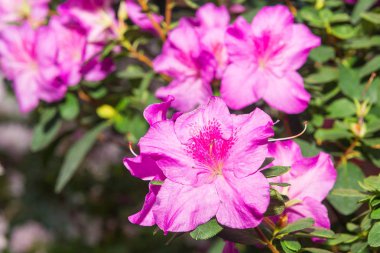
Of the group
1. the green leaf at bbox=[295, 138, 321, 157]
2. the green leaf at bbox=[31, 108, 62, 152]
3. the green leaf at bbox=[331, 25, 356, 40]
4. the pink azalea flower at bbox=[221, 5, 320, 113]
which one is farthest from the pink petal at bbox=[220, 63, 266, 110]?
the green leaf at bbox=[31, 108, 62, 152]

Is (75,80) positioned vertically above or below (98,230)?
above

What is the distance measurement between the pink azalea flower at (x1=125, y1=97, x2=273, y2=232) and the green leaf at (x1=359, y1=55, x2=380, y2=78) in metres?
0.42

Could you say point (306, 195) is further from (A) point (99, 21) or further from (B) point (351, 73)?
(A) point (99, 21)

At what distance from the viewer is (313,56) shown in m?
1.18

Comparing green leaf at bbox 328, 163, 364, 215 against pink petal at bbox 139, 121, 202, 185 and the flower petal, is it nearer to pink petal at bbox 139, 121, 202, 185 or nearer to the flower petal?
the flower petal

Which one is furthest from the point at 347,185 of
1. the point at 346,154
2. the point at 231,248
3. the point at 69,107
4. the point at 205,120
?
the point at 69,107

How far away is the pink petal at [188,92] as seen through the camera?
1.12 metres

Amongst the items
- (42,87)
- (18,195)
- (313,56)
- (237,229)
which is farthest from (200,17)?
(18,195)

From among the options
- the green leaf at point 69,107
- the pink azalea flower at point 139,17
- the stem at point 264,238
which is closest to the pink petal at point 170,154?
the stem at point 264,238

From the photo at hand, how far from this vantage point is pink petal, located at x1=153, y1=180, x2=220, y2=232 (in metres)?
0.77

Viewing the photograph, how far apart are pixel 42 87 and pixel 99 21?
0.17 m

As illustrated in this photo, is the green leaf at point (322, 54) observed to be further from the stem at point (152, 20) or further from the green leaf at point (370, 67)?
the stem at point (152, 20)

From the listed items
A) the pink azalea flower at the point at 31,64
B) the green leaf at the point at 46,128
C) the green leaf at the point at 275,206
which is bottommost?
the green leaf at the point at 46,128

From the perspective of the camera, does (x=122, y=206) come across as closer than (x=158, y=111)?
No
